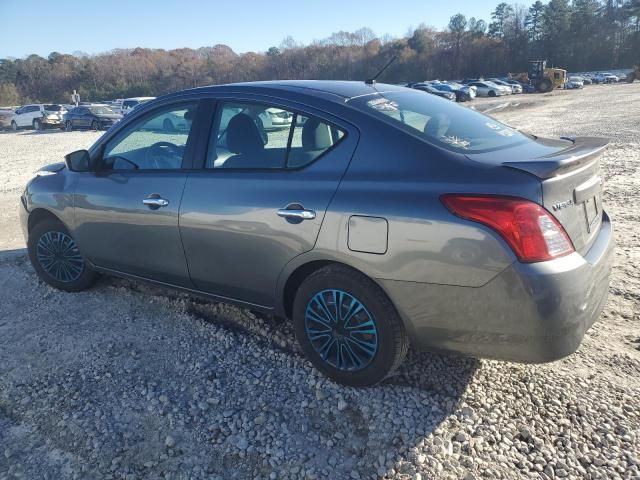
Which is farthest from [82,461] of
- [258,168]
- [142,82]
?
[142,82]

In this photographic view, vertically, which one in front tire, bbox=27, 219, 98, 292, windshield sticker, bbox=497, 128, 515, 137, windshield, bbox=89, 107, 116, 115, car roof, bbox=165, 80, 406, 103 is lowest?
front tire, bbox=27, 219, 98, 292

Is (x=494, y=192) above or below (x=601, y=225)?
above

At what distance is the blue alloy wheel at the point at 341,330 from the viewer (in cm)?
285

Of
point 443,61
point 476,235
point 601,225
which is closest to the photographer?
point 476,235

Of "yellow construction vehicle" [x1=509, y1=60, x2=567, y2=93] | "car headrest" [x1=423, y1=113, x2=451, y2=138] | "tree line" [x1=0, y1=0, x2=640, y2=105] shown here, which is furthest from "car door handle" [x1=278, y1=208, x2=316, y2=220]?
"tree line" [x1=0, y1=0, x2=640, y2=105]

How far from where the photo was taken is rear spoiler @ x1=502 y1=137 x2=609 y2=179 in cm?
241

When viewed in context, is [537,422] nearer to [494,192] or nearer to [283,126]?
[494,192]

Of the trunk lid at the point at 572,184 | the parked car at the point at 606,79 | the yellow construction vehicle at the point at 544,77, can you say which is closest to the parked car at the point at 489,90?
the yellow construction vehicle at the point at 544,77

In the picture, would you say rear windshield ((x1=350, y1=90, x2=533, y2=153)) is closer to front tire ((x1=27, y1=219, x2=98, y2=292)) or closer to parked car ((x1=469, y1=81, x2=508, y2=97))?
front tire ((x1=27, y1=219, x2=98, y2=292))

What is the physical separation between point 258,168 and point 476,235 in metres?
1.44

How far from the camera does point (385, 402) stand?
9.42 ft

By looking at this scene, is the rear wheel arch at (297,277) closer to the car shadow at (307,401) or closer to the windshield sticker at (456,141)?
Result: the car shadow at (307,401)

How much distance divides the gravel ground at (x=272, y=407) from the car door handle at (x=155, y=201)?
93 cm

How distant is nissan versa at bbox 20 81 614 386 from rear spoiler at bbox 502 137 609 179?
1 cm
